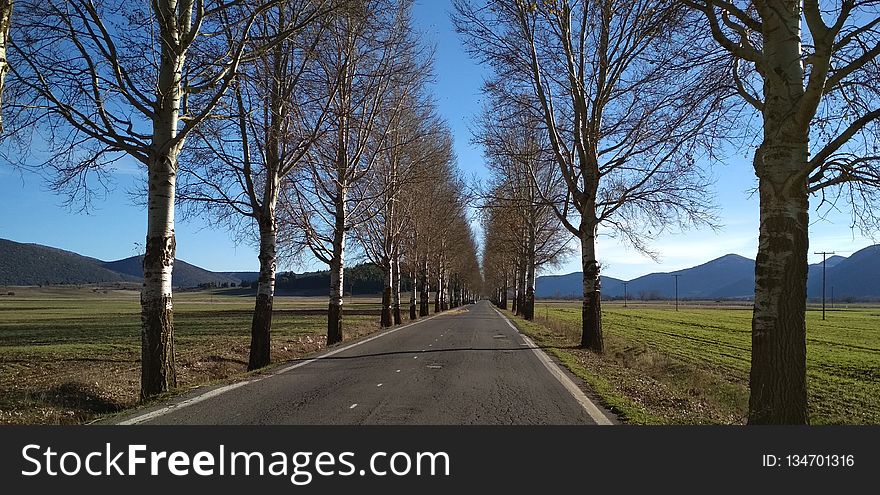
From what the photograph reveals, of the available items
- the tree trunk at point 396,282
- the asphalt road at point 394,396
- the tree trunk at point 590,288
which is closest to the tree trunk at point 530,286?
the tree trunk at point 396,282

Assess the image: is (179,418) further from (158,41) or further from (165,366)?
(158,41)

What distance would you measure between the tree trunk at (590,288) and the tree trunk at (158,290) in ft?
38.3

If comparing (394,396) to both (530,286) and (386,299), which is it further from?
(530,286)

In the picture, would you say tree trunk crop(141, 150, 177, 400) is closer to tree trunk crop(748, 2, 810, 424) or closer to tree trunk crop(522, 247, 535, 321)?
tree trunk crop(748, 2, 810, 424)

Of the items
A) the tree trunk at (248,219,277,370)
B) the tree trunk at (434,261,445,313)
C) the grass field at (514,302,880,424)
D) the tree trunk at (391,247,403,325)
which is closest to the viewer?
the grass field at (514,302,880,424)

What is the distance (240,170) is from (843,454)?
12948mm

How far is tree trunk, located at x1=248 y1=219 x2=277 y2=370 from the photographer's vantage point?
523 inches

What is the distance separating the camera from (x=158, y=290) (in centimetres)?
886

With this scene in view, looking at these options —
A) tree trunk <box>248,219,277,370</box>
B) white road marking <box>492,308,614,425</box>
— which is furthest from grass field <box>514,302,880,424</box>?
tree trunk <box>248,219,277,370</box>

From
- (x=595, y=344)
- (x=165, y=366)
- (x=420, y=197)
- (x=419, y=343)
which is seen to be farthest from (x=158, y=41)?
(x=420, y=197)

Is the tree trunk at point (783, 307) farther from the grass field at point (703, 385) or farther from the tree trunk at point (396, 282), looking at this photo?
the tree trunk at point (396, 282)

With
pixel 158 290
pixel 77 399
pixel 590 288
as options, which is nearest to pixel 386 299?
pixel 590 288

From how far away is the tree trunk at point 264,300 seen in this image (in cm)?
1327

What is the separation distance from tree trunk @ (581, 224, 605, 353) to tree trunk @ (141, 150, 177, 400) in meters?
11.7
